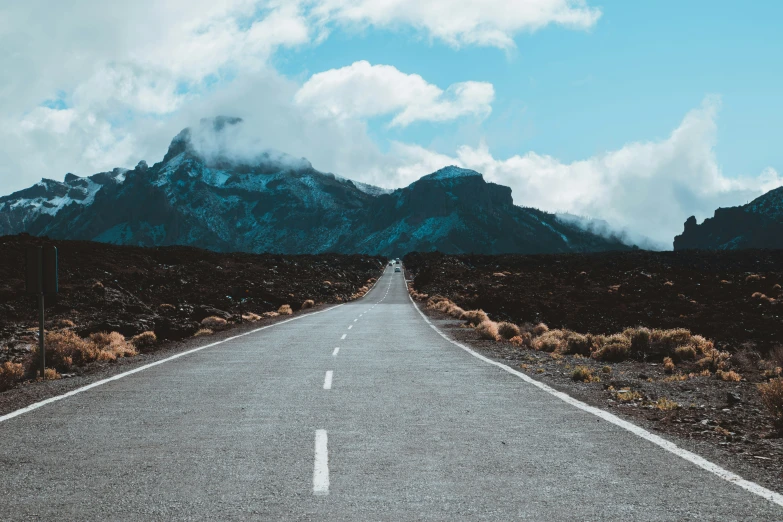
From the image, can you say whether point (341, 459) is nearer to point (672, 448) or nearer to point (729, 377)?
point (672, 448)

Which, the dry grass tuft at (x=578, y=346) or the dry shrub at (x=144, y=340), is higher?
the dry shrub at (x=144, y=340)

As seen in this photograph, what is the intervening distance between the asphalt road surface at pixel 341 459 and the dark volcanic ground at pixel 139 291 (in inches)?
393

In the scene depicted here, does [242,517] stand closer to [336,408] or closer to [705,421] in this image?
[336,408]

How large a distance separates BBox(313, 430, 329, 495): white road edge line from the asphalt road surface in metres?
0.02

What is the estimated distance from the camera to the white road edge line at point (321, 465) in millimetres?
5012

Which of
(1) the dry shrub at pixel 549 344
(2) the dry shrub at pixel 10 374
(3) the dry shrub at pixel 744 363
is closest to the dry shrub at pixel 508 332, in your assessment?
(1) the dry shrub at pixel 549 344

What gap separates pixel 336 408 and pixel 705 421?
187 inches

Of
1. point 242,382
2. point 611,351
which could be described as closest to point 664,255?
point 611,351

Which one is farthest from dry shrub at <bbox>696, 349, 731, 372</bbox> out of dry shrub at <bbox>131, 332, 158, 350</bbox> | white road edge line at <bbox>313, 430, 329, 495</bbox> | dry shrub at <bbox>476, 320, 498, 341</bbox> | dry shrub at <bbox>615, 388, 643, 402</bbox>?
dry shrub at <bbox>131, 332, 158, 350</bbox>

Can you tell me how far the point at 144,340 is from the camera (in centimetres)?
2008

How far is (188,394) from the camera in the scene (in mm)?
9852

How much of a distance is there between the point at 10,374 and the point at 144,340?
333 inches

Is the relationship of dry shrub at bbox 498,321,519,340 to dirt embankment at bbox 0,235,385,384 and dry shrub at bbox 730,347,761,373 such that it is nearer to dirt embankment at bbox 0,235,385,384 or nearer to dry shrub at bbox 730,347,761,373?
dry shrub at bbox 730,347,761,373

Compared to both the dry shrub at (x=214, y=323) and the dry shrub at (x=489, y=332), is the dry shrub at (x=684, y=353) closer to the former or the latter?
the dry shrub at (x=489, y=332)
